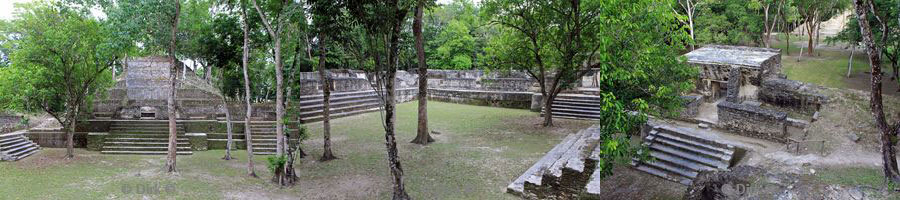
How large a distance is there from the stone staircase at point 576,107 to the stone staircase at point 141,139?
10089mm

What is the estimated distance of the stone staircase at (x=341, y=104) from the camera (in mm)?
4809

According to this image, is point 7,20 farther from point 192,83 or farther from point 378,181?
point 378,181

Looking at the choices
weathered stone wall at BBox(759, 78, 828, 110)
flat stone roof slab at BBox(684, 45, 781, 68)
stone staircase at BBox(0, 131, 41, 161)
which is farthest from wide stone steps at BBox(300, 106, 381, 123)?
stone staircase at BBox(0, 131, 41, 161)

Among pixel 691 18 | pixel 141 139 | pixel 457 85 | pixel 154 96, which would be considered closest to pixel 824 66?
pixel 691 18

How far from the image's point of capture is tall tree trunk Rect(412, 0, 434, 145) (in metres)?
4.42

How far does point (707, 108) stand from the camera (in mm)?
2832

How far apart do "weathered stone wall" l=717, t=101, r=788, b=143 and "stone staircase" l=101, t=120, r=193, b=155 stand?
11694mm

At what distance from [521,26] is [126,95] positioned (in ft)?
40.9

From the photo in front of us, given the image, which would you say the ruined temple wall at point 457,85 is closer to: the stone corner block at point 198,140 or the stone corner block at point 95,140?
the stone corner block at point 198,140

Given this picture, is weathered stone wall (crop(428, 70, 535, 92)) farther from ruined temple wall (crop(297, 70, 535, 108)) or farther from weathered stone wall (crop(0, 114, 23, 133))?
weathered stone wall (crop(0, 114, 23, 133))

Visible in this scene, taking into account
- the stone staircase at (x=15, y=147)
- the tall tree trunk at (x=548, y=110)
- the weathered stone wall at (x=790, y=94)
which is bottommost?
the stone staircase at (x=15, y=147)

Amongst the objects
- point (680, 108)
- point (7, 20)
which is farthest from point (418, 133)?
point (7, 20)

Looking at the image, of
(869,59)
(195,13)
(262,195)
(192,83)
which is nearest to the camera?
(869,59)

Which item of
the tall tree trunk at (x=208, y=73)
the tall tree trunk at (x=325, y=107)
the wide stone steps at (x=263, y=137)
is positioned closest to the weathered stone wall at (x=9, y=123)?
the tall tree trunk at (x=208, y=73)
